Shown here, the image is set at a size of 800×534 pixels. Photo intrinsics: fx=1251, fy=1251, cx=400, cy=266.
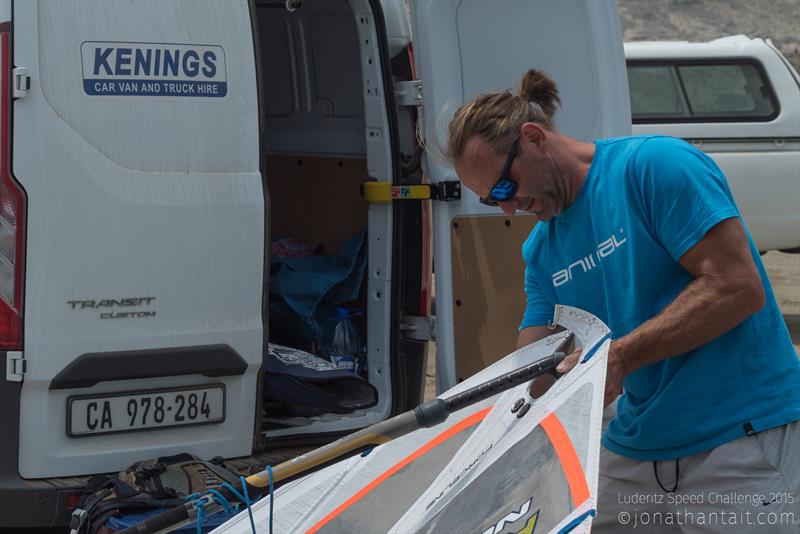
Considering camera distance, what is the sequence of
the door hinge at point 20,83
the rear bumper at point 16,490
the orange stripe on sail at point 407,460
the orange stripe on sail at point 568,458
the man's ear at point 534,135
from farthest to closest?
1. the rear bumper at point 16,490
2. the door hinge at point 20,83
3. the man's ear at point 534,135
4. the orange stripe on sail at point 407,460
5. the orange stripe on sail at point 568,458

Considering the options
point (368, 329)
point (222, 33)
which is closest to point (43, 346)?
point (222, 33)

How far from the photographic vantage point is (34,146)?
3658 millimetres

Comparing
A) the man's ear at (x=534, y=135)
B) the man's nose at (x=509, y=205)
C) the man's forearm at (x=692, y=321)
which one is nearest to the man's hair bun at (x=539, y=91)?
the man's ear at (x=534, y=135)

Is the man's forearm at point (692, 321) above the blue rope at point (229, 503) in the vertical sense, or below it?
above

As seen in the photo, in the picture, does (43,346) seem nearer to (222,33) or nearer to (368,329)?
(222,33)

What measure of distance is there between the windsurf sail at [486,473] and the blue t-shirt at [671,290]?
16 centimetres

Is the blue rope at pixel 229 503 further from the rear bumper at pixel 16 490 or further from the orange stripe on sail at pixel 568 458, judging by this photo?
the rear bumper at pixel 16 490

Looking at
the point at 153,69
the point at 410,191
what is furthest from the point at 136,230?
the point at 410,191

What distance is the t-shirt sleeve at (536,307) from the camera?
127 inches

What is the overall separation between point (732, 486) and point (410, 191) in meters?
2.21

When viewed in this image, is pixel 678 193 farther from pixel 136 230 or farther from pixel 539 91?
pixel 136 230

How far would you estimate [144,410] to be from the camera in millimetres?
3936

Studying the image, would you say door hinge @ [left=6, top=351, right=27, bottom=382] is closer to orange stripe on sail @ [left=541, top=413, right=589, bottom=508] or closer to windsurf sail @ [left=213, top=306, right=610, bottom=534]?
windsurf sail @ [left=213, top=306, right=610, bottom=534]

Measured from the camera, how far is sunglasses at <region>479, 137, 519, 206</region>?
2.91 metres
